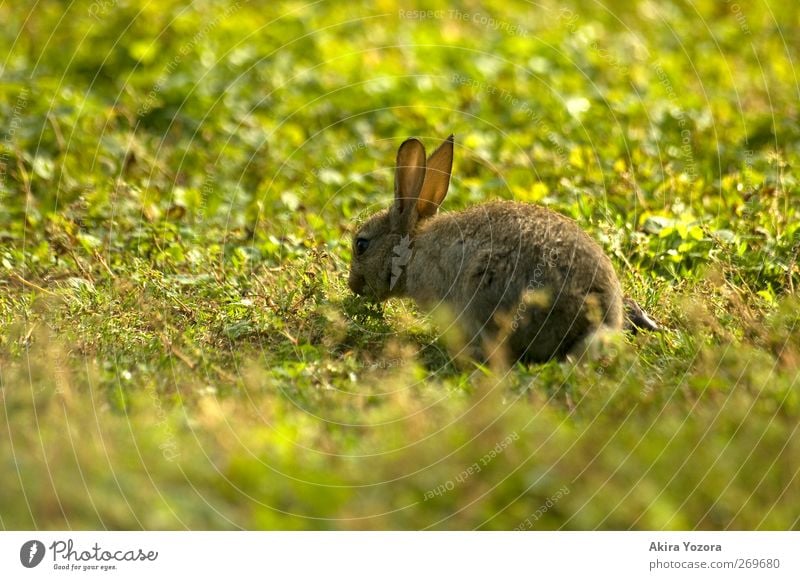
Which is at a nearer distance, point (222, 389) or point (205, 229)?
point (222, 389)

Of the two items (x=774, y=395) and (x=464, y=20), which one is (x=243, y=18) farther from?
(x=774, y=395)

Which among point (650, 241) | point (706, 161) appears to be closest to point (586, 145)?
point (706, 161)

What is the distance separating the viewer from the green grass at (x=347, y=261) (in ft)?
16.1

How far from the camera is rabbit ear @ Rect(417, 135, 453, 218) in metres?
7.67

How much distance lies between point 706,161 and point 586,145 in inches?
48.5

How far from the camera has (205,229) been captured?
905cm

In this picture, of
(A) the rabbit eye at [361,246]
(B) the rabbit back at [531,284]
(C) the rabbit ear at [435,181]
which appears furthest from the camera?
(A) the rabbit eye at [361,246]

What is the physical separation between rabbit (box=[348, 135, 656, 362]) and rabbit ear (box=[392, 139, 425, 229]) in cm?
1

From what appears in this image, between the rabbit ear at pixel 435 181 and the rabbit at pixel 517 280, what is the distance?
0.09 m
